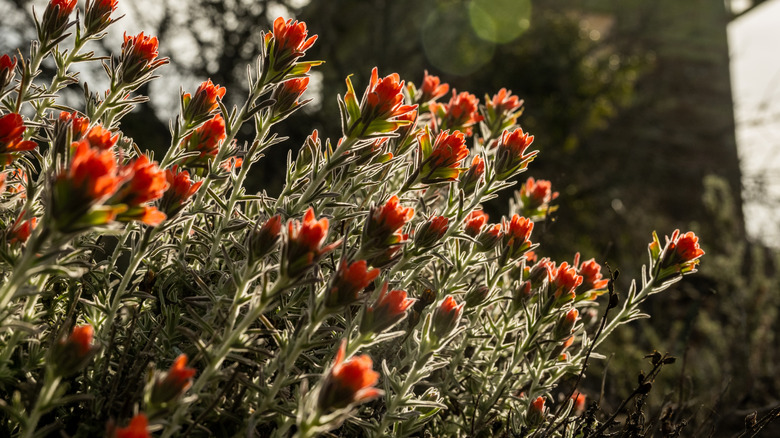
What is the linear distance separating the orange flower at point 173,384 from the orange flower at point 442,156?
695 millimetres

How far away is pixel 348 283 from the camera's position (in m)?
0.91

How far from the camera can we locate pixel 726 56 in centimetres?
1208

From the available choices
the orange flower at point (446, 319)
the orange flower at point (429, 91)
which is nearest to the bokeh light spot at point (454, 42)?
the orange flower at point (429, 91)

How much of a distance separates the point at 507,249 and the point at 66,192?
108 centimetres

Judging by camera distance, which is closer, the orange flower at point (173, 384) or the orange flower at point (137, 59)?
the orange flower at point (173, 384)

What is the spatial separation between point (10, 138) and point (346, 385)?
701 millimetres

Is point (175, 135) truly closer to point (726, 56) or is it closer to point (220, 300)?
point (220, 300)

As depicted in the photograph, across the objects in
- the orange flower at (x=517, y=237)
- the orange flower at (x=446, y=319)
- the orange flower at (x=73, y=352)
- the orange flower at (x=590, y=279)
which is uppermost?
the orange flower at (x=73, y=352)

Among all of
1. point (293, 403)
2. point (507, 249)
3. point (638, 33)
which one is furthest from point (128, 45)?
point (638, 33)

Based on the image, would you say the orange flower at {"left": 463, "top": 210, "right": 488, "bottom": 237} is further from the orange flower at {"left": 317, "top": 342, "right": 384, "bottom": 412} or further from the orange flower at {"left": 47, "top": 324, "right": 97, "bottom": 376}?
the orange flower at {"left": 47, "top": 324, "right": 97, "bottom": 376}

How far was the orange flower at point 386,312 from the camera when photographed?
96 cm

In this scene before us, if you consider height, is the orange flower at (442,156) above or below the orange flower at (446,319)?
above

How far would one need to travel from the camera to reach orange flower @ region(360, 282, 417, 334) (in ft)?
3.15

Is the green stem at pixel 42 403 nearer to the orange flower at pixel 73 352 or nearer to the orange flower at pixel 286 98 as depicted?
the orange flower at pixel 73 352
